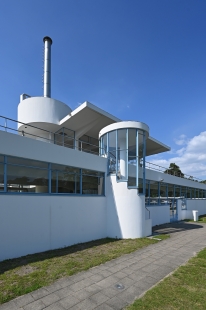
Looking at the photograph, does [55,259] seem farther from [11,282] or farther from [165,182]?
[165,182]

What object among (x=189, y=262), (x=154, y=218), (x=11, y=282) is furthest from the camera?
(x=154, y=218)

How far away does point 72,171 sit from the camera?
8891mm

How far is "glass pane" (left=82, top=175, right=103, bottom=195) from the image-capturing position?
30.7 ft

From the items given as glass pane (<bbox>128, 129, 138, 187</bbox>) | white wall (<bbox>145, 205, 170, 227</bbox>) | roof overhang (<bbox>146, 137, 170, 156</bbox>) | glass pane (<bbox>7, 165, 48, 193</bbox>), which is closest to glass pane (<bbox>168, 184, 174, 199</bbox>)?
white wall (<bbox>145, 205, 170, 227</bbox>)

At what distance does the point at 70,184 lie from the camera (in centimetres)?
873

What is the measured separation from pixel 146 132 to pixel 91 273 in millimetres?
7483

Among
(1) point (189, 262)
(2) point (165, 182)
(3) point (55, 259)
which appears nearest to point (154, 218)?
(2) point (165, 182)

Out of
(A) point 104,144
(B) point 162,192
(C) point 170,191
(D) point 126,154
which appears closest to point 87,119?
(A) point 104,144

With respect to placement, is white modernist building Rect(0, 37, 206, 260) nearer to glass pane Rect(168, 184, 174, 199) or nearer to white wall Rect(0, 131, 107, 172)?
white wall Rect(0, 131, 107, 172)

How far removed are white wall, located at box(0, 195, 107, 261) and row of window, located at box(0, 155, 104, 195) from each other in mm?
352

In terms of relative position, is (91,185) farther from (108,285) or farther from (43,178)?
(108,285)

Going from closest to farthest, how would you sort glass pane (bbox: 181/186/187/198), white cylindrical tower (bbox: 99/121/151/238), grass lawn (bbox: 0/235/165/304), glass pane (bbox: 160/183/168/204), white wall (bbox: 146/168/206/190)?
grass lawn (bbox: 0/235/165/304)
white cylindrical tower (bbox: 99/121/151/238)
white wall (bbox: 146/168/206/190)
glass pane (bbox: 160/183/168/204)
glass pane (bbox: 181/186/187/198)

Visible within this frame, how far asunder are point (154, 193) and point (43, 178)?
9733mm

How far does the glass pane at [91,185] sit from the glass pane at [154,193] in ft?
18.9
